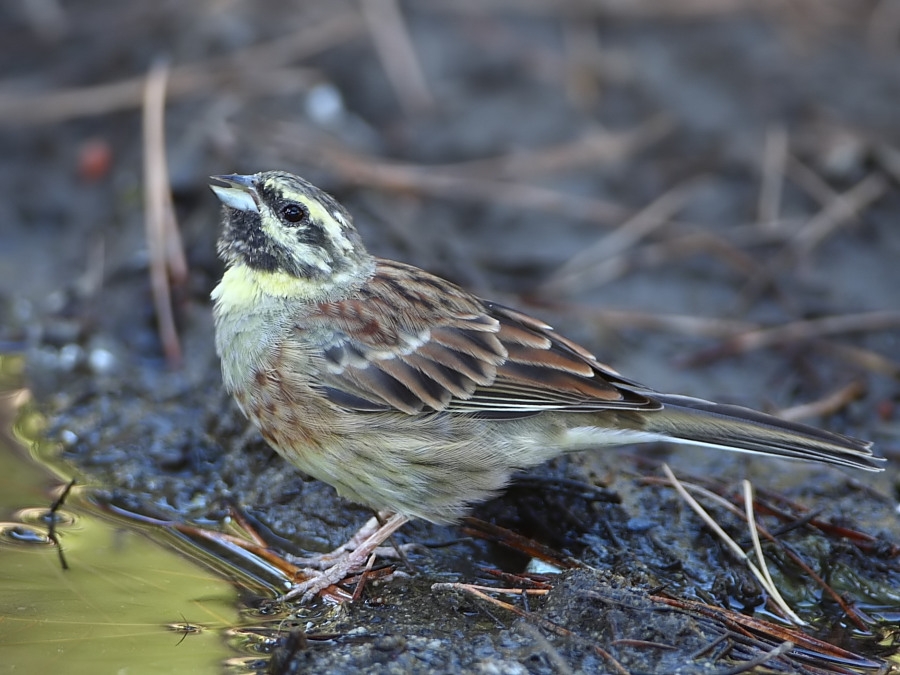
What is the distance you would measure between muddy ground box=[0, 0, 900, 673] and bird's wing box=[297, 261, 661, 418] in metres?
0.62

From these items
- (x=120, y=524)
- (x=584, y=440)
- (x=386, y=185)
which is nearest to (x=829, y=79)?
(x=386, y=185)

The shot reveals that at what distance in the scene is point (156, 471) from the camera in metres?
6.25

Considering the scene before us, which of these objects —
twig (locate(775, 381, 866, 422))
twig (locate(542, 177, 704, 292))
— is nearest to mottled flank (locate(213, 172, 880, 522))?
twig (locate(775, 381, 866, 422))

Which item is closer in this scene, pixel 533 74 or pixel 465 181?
pixel 465 181

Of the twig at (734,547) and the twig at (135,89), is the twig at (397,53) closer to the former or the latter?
the twig at (135,89)

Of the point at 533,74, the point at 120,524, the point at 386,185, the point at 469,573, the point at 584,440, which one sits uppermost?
the point at 533,74

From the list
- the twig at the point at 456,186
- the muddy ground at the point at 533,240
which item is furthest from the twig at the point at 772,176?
the twig at the point at 456,186

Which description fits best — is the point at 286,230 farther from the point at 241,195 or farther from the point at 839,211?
the point at 839,211

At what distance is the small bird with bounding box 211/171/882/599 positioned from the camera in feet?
17.1

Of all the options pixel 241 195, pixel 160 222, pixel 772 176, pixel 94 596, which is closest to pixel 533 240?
pixel 772 176

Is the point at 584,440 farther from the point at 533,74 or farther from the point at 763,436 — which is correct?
the point at 533,74

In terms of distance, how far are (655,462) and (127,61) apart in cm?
566

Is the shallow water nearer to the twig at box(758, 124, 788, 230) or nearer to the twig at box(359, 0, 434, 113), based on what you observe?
the twig at box(359, 0, 434, 113)

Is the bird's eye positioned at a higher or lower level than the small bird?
higher
